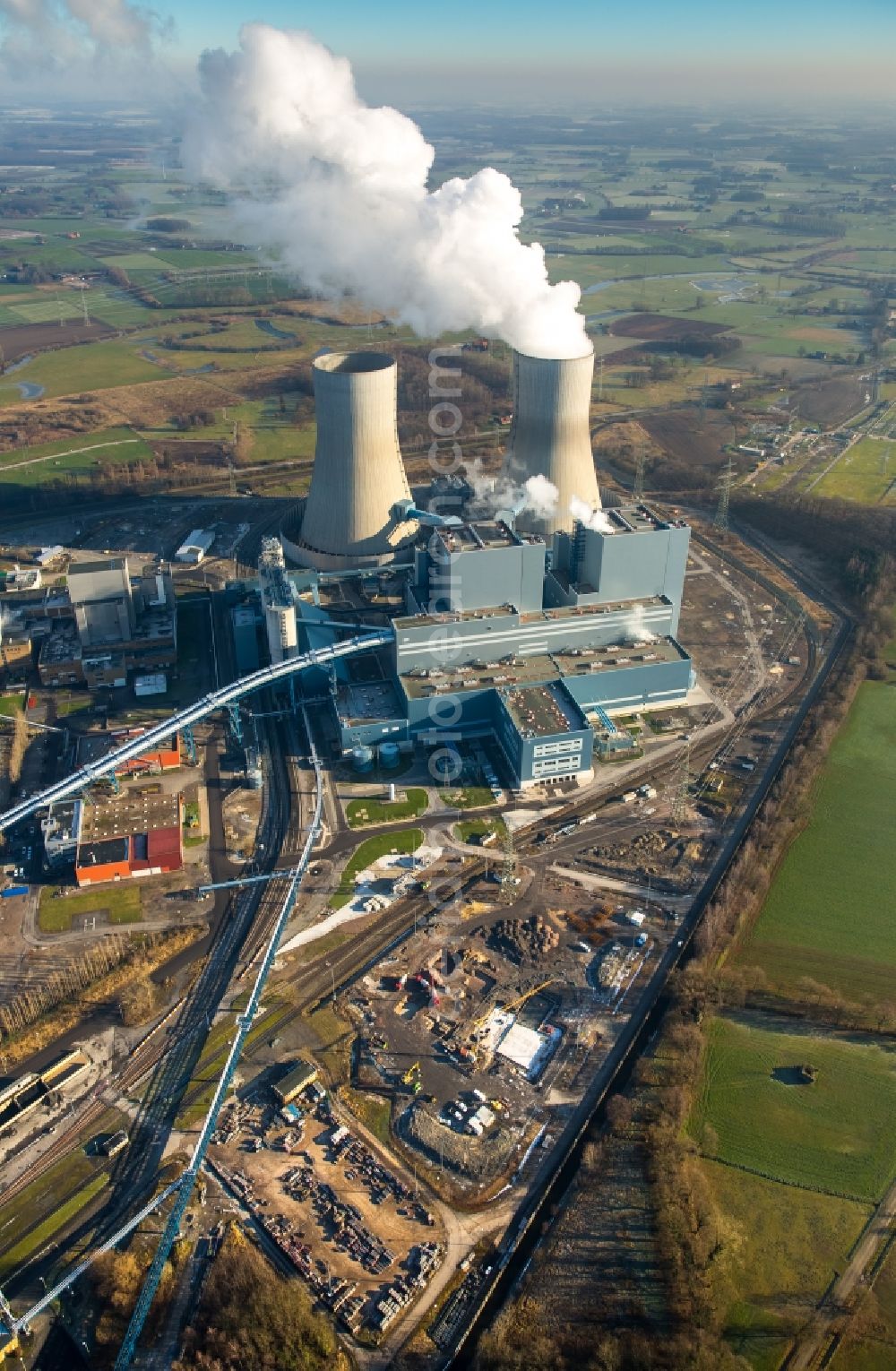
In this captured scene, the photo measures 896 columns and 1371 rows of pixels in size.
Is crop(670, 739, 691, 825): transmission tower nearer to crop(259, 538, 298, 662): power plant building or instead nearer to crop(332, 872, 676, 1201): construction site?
crop(332, 872, 676, 1201): construction site

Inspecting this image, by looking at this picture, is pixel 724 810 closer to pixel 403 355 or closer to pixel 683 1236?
pixel 683 1236

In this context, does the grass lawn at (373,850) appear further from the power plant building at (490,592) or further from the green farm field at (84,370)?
the green farm field at (84,370)

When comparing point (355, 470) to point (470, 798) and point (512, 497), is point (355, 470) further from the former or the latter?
point (470, 798)

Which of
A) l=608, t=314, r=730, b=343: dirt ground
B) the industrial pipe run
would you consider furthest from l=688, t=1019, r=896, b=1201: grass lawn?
l=608, t=314, r=730, b=343: dirt ground

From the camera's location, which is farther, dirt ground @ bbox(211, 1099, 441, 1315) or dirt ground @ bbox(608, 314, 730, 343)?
dirt ground @ bbox(608, 314, 730, 343)

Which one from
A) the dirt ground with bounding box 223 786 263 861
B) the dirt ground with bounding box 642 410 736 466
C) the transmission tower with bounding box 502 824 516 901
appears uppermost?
the dirt ground with bounding box 642 410 736 466

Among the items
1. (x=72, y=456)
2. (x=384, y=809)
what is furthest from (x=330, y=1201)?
(x=72, y=456)
